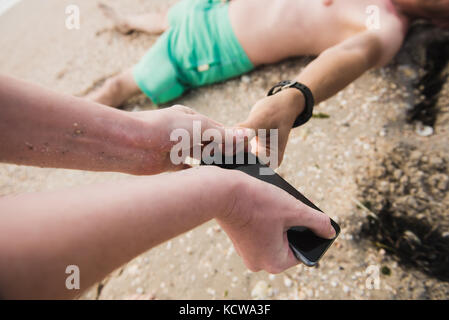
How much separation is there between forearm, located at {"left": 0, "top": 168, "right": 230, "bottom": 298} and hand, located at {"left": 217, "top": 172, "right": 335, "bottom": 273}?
5.1 inches

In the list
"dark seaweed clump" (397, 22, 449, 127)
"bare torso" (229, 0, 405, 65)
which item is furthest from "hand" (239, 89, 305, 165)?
"dark seaweed clump" (397, 22, 449, 127)

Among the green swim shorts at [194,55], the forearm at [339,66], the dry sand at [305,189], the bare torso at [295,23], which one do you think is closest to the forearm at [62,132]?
the dry sand at [305,189]

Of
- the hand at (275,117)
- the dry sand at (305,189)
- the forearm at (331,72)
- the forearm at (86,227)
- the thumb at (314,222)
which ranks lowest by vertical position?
the dry sand at (305,189)

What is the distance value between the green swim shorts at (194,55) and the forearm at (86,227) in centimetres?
154

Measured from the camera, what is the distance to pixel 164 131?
1.09 meters

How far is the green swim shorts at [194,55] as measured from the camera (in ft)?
6.49

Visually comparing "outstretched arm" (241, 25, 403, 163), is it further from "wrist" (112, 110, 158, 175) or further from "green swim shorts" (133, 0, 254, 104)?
"green swim shorts" (133, 0, 254, 104)

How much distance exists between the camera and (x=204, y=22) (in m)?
2.03

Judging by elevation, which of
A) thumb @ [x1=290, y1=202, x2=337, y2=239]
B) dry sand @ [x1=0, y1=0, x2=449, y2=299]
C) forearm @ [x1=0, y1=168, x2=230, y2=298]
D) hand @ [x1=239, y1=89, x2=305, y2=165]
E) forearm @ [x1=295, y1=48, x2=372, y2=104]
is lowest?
dry sand @ [x1=0, y1=0, x2=449, y2=299]

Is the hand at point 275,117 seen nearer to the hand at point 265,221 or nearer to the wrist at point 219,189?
the hand at point 265,221

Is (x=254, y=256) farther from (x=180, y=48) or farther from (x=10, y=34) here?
(x=10, y=34)

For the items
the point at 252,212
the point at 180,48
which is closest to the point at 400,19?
the point at 180,48

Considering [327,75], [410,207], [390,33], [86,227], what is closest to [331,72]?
[327,75]

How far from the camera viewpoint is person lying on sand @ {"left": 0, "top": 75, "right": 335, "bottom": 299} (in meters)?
0.46
